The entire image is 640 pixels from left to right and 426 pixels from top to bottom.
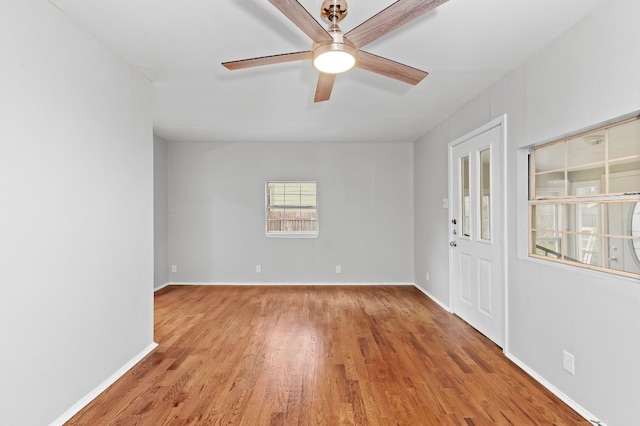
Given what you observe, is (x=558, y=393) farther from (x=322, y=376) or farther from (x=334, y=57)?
(x=334, y=57)

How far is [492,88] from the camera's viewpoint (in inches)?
130

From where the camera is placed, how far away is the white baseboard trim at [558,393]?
2.08 meters

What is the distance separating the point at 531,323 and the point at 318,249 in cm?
372

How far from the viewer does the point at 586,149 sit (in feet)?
7.52

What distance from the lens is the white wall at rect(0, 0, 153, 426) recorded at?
1769 mm

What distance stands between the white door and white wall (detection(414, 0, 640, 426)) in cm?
24

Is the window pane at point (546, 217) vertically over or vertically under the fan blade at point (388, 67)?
under

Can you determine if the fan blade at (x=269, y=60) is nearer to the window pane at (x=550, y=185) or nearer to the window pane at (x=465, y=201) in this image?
the window pane at (x=550, y=185)

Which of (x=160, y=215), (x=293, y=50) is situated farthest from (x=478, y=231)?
(x=160, y=215)

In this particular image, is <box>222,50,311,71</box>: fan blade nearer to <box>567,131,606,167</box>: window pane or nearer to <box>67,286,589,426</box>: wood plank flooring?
<box>567,131,606,167</box>: window pane

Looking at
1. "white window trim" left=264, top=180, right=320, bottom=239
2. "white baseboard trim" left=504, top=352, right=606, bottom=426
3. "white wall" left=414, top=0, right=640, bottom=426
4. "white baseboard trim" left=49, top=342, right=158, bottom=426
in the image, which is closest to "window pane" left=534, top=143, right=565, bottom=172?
"white wall" left=414, top=0, right=640, bottom=426

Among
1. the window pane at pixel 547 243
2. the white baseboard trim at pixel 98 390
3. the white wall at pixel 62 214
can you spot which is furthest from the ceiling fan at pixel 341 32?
the white baseboard trim at pixel 98 390

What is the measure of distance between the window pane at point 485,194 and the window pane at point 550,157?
709mm

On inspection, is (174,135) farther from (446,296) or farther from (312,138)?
(446,296)
